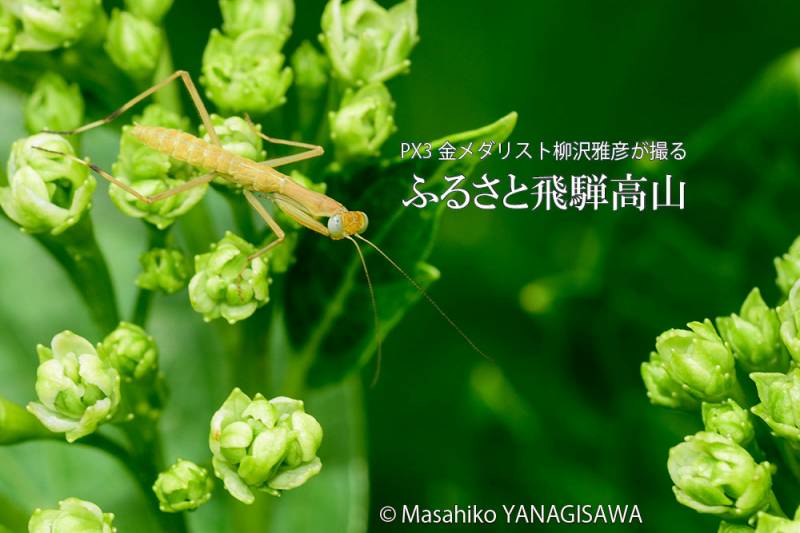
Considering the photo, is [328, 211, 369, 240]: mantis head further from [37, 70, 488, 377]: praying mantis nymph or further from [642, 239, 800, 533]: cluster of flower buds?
[642, 239, 800, 533]: cluster of flower buds

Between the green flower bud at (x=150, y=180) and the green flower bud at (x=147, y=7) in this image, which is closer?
the green flower bud at (x=150, y=180)

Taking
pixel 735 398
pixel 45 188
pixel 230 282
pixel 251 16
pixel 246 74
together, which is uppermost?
pixel 251 16

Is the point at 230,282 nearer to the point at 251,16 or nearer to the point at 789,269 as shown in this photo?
the point at 251,16

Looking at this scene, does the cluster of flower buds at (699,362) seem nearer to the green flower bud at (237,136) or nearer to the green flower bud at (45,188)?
the green flower bud at (237,136)

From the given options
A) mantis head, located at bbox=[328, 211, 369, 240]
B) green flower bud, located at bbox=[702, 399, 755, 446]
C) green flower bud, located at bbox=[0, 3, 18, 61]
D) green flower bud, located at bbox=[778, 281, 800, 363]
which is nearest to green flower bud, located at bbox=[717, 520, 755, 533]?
green flower bud, located at bbox=[702, 399, 755, 446]

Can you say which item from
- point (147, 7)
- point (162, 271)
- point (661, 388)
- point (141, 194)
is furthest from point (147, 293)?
point (661, 388)

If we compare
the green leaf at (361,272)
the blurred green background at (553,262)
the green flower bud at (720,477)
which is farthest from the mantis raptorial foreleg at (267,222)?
the green flower bud at (720,477)
